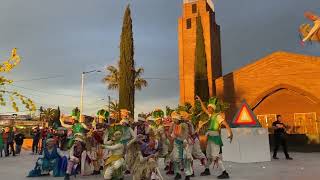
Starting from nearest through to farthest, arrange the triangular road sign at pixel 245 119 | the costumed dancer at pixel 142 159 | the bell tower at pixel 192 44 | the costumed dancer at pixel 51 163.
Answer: the costumed dancer at pixel 142 159, the costumed dancer at pixel 51 163, the triangular road sign at pixel 245 119, the bell tower at pixel 192 44

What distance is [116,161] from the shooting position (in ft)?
28.7

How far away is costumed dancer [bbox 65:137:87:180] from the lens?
373 inches

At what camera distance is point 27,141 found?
31.4 metres

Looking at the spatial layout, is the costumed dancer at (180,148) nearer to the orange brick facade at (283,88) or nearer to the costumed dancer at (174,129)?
the costumed dancer at (174,129)

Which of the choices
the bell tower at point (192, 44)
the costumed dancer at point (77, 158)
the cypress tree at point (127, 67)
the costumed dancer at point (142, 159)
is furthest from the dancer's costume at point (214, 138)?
the bell tower at point (192, 44)

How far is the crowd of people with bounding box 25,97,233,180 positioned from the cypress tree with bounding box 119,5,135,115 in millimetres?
19702

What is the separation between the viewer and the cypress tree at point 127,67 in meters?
31.0

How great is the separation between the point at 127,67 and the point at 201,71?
8.46m

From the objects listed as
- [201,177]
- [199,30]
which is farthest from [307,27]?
[199,30]

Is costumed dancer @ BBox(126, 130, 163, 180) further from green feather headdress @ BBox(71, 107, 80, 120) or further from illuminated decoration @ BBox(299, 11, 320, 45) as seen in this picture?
illuminated decoration @ BBox(299, 11, 320, 45)

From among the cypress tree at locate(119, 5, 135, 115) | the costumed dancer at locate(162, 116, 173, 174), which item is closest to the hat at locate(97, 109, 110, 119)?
the costumed dancer at locate(162, 116, 173, 174)

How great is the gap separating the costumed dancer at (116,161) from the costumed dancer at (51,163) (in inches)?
89.4

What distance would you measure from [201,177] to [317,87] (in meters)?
25.7

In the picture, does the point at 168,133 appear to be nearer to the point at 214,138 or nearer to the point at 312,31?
the point at 214,138
